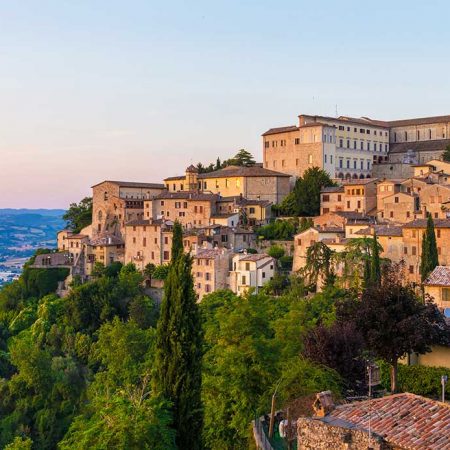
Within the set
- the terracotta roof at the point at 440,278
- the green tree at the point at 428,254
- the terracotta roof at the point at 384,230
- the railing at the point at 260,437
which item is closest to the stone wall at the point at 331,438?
the railing at the point at 260,437

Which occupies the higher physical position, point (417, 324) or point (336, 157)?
point (336, 157)

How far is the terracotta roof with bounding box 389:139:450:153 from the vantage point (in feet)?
265

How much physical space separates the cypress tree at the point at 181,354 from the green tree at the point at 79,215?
61.4 m

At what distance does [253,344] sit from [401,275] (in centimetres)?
2590

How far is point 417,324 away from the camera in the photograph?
83.4 ft

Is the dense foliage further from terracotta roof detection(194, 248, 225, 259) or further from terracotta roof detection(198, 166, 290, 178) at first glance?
terracotta roof detection(198, 166, 290, 178)

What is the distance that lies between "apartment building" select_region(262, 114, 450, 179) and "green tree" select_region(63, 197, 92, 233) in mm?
21209

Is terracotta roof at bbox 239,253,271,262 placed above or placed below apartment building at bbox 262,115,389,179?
below

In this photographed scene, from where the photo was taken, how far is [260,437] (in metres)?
19.2

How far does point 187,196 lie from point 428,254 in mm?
29466

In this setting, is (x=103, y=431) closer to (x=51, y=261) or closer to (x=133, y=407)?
(x=133, y=407)

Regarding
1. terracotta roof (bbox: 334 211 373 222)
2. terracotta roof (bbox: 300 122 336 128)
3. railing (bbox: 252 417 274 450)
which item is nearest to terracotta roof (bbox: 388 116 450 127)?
terracotta roof (bbox: 300 122 336 128)

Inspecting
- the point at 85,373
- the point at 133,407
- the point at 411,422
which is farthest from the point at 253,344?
the point at 85,373

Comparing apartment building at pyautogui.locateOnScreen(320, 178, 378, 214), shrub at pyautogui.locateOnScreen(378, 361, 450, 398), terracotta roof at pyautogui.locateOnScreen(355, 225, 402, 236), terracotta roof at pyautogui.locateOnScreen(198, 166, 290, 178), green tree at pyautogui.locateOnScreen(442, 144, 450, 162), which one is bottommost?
shrub at pyautogui.locateOnScreen(378, 361, 450, 398)
